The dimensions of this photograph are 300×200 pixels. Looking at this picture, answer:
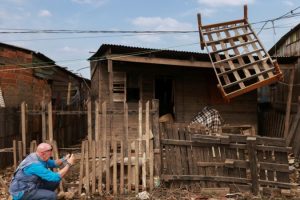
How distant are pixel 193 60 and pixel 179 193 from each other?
208 inches

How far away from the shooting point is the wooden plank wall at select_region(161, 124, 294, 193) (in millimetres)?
7215

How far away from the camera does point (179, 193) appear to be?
24.7 ft

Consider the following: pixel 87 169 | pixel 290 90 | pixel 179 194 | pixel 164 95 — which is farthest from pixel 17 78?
pixel 290 90

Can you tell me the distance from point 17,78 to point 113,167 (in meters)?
6.65

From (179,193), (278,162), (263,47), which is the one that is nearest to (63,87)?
(263,47)

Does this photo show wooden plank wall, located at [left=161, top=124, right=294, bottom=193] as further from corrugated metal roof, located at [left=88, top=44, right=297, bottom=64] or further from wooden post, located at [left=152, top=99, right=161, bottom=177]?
corrugated metal roof, located at [left=88, top=44, right=297, bottom=64]

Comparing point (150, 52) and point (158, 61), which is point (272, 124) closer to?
point (158, 61)

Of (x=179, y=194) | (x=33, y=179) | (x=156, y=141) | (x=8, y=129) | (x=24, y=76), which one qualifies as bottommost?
(x=179, y=194)

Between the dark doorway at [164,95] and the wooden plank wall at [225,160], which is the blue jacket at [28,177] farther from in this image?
the dark doorway at [164,95]

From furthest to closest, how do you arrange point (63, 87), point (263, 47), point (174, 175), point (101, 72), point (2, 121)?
point (63, 87) → point (101, 72) → point (263, 47) → point (2, 121) → point (174, 175)

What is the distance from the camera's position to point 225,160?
7.52 m

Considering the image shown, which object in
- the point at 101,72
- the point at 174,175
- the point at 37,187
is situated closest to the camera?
the point at 37,187

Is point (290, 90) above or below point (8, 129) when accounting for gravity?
above

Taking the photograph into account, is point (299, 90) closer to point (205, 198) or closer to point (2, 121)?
point (205, 198)
